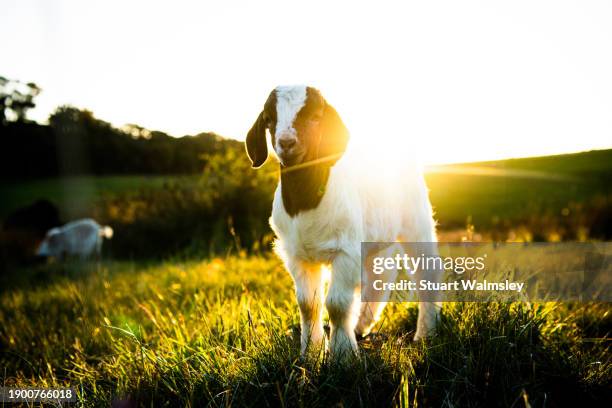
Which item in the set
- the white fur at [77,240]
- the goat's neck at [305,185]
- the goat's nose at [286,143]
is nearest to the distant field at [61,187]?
the white fur at [77,240]

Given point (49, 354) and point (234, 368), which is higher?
point (234, 368)

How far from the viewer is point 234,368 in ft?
9.75

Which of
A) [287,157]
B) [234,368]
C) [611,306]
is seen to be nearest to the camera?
[234,368]

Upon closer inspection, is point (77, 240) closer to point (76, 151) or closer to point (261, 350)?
point (261, 350)

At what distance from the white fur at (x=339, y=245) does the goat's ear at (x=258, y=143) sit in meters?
0.28

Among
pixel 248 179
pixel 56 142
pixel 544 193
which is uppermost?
pixel 56 142

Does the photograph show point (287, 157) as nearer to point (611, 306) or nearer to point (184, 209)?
point (611, 306)

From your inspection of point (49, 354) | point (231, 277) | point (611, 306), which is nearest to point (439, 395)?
point (611, 306)

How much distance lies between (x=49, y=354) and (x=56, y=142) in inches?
1400

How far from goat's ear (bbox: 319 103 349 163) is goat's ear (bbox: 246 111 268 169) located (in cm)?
45

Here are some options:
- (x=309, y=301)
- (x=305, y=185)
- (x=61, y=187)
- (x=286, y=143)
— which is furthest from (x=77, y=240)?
(x=61, y=187)

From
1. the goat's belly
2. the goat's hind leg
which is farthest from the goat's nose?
the goat's hind leg

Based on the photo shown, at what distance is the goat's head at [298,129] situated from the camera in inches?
129

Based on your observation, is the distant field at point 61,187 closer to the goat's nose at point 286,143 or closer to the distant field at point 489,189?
the distant field at point 489,189
